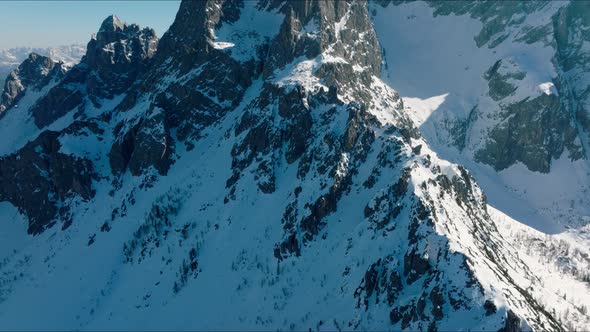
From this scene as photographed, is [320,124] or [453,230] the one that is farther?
[320,124]

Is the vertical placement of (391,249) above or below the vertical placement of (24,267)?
above

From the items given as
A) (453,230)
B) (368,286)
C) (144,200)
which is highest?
(453,230)

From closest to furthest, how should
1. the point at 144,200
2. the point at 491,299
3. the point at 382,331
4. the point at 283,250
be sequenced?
1. the point at 491,299
2. the point at 382,331
3. the point at 283,250
4. the point at 144,200

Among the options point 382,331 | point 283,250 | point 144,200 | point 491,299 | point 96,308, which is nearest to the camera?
point 491,299

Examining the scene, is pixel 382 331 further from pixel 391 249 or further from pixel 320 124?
pixel 320 124

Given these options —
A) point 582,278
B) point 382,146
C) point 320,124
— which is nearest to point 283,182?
point 320,124

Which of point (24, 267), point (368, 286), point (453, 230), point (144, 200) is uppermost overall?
point (453, 230)

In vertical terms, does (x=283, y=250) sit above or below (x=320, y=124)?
below

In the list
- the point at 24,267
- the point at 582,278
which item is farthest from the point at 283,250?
the point at 24,267

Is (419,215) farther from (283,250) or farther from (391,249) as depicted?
(283,250)
